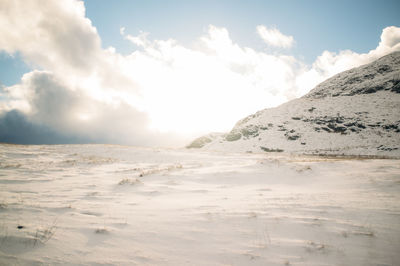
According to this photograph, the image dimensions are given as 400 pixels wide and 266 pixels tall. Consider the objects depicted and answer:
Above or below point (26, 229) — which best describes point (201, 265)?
below

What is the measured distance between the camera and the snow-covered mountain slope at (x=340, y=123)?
3284 centimetres

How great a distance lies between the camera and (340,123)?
39594 millimetres

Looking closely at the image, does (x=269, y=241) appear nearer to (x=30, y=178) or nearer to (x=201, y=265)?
(x=201, y=265)

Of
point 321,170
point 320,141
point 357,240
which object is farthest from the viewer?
point 320,141

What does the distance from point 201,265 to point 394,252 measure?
275 cm

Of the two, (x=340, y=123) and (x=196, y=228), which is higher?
(x=340, y=123)

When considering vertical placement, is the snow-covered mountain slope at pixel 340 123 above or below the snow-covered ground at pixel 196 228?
above

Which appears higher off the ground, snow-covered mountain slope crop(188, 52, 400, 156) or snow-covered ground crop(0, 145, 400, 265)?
snow-covered mountain slope crop(188, 52, 400, 156)

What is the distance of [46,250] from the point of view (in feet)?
7.64

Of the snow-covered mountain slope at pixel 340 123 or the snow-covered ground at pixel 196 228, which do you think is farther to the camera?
the snow-covered mountain slope at pixel 340 123

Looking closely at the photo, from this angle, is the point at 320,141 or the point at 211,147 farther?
the point at 211,147

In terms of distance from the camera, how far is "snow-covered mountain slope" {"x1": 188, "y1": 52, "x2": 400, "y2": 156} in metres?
32.8

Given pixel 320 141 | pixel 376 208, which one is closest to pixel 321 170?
pixel 376 208

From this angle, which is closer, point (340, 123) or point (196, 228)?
point (196, 228)
